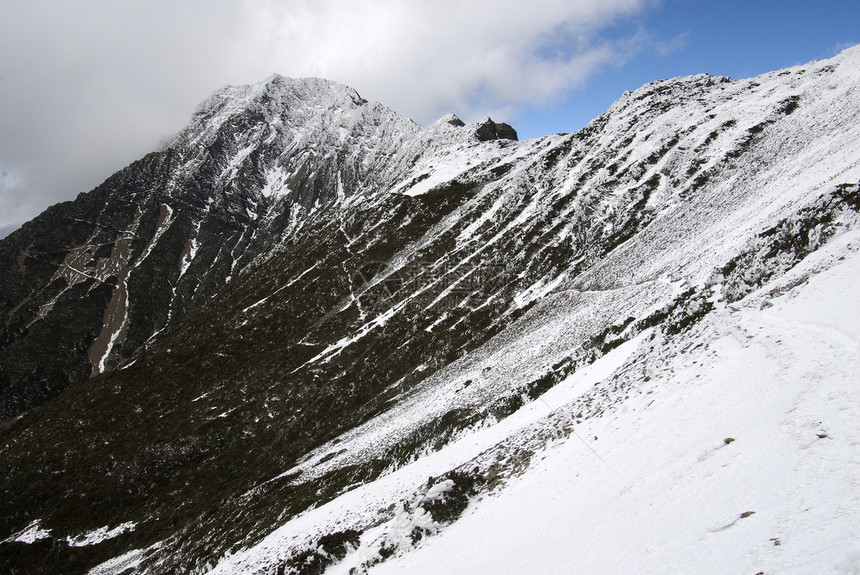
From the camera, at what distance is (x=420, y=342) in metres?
65.9

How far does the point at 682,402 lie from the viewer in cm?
1456

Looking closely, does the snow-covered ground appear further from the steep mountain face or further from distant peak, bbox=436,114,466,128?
distant peak, bbox=436,114,466,128

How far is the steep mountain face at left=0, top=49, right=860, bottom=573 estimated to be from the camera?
24672 millimetres

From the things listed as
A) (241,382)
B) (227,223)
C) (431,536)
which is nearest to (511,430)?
(431,536)

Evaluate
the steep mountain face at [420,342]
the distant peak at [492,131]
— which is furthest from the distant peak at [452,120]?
the steep mountain face at [420,342]

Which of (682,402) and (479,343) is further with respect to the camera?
(479,343)

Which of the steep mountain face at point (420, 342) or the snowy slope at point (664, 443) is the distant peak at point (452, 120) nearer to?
the steep mountain face at point (420, 342)

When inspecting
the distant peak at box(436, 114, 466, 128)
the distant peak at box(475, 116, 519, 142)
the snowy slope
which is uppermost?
the distant peak at box(436, 114, 466, 128)

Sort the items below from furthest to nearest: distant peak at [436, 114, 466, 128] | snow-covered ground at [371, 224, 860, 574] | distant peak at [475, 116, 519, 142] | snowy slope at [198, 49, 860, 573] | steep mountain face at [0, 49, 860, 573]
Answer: distant peak at [436, 114, 466, 128] → distant peak at [475, 116, 519, 142] → steep mountain face at [0, 49, 860, 573] → snowy slope at [198, 49, 860, 573] → snow-covered ground at [371, 224, 860, 574]

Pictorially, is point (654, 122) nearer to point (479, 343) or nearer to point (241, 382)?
point (479, 343)

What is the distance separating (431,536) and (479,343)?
4353cm

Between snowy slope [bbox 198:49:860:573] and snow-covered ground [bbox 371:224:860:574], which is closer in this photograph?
snow-covered ground [bbox 371:224:860:574]

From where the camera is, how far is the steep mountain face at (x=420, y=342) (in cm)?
2467

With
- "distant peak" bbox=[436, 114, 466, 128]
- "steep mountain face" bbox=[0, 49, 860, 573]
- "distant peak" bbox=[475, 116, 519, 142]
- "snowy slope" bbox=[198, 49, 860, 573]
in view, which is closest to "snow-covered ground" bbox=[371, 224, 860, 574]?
"snowy slope" bbox=[198, 49, 860, 573]
